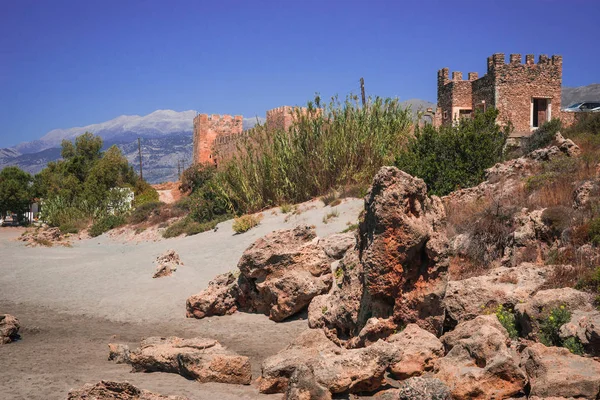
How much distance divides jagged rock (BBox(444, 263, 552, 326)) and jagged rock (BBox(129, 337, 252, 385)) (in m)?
2.74

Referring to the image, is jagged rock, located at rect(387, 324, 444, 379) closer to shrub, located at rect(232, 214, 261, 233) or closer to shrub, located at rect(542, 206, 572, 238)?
shrub, located at rect(542, 206, 572, 238)

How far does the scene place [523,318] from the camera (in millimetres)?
6660

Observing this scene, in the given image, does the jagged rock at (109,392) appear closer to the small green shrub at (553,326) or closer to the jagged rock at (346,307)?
the jagged rock at (346,307)

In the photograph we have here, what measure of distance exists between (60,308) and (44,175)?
3771 cm

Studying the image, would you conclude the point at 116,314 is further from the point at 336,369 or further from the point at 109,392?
the point at 336,369

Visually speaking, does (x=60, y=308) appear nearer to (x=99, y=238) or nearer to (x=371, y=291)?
(x=371, y=291)

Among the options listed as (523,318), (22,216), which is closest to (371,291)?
(523,318)

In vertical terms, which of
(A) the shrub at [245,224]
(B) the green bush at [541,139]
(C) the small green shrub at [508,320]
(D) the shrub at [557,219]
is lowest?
(C) the small green shrub at [508,320]

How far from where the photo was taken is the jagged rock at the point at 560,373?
4820mm

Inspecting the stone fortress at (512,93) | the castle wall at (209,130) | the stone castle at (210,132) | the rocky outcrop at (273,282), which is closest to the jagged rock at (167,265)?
the rocky outcrop at (273,282)

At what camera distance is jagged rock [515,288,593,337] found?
6465 millimetres

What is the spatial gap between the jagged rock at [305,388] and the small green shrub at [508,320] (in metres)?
2.66

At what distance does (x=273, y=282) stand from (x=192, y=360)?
3.26 meters

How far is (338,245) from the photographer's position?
1115 cm
